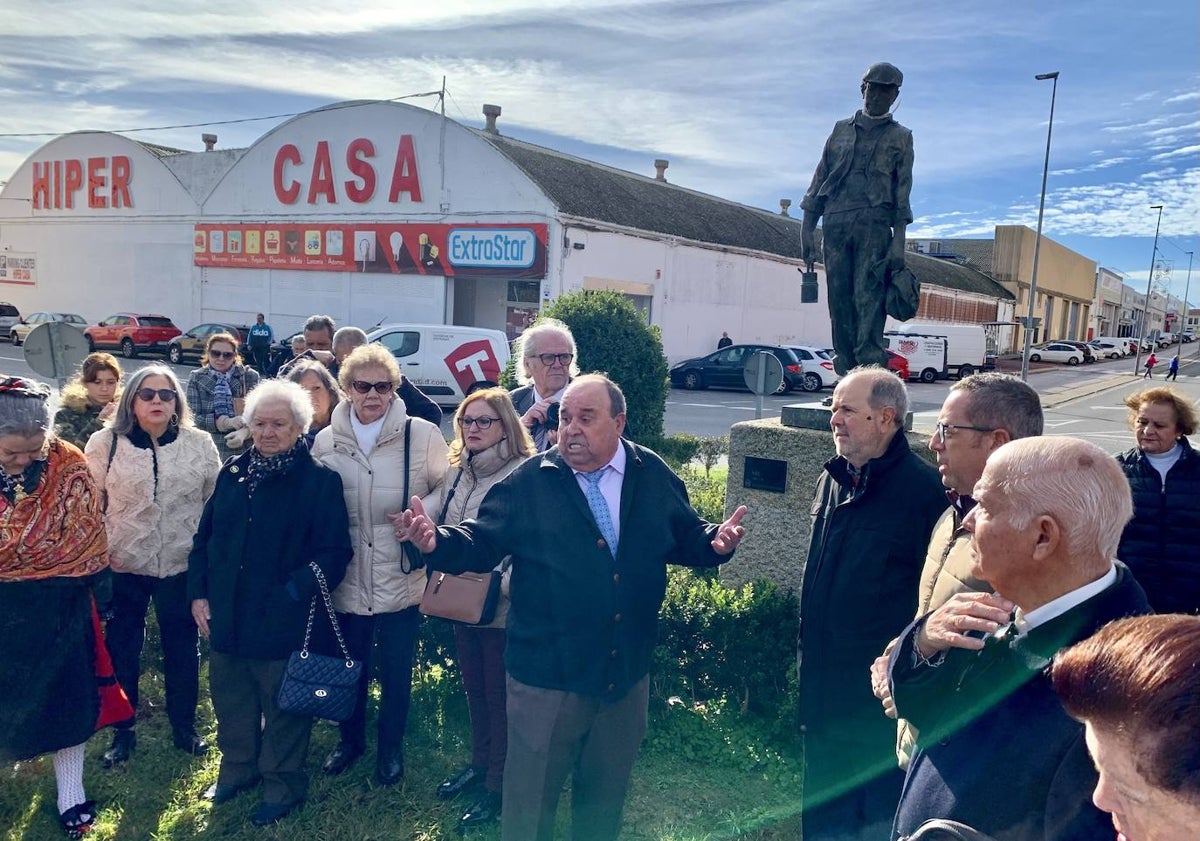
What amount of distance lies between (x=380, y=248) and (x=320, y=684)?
2460 cm

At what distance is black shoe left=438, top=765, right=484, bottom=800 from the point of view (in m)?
3.90

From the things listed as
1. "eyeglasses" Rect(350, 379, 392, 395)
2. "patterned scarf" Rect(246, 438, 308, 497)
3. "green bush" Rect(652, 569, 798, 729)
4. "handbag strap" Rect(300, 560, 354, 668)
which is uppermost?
"eyeglasses" Rect(350, 379, 392, 395)

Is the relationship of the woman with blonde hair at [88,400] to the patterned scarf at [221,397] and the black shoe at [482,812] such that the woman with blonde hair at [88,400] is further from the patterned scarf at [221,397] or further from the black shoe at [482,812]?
the black shoe at [482,812]

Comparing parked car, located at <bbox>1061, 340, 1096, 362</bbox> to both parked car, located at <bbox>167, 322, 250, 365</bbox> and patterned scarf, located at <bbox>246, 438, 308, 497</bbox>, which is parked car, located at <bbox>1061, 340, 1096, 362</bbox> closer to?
parked car, located at <bbox>167, 322, 250, 365</bbox>

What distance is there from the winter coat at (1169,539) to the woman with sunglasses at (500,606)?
10.3 feet

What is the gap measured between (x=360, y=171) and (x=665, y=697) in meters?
25.2

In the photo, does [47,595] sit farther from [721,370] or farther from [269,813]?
[721,370]

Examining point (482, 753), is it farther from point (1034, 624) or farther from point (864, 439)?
point (1034, 624)

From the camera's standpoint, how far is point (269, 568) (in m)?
3.72

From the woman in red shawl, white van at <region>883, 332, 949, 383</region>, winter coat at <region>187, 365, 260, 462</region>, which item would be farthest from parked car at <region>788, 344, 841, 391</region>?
the woman in red shawl

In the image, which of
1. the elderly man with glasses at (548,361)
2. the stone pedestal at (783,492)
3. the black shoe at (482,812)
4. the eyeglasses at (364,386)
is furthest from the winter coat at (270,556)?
the stone pedestal at (783,492)

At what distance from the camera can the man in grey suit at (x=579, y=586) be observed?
9.71 feet

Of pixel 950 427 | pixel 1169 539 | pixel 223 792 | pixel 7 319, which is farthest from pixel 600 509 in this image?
pixel 7 319

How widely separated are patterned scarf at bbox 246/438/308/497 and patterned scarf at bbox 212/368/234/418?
114 inches
